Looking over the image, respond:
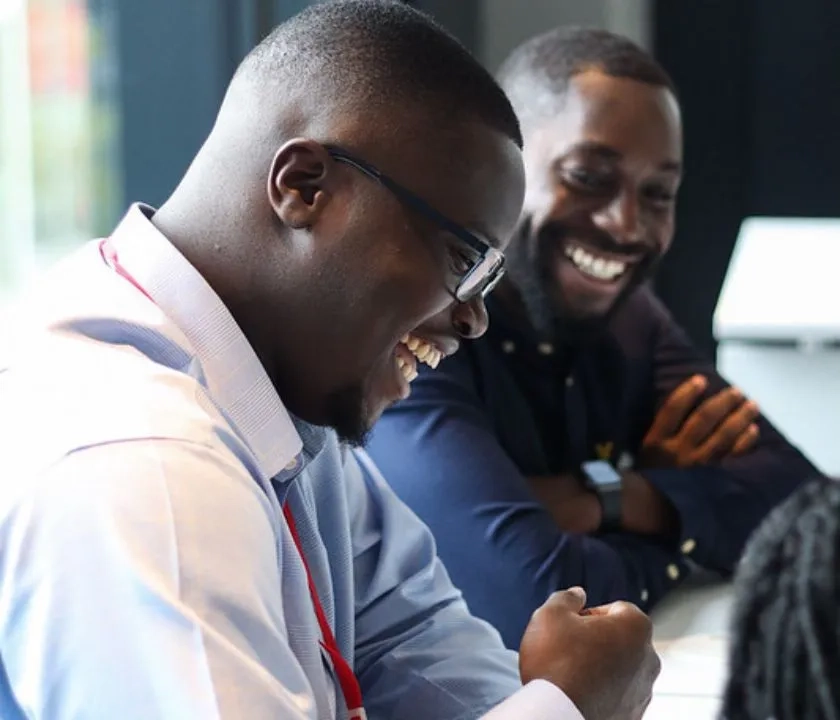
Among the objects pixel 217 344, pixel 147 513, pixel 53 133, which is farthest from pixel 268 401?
pixel 53 133

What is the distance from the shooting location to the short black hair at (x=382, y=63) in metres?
1.23

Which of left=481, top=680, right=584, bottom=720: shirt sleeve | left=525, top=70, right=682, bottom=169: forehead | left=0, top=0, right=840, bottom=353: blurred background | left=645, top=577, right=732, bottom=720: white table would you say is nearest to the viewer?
left=481, top=680, right=584, bottom=720: shirt sleeve

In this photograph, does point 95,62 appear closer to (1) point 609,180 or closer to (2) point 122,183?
(2) point 122,183

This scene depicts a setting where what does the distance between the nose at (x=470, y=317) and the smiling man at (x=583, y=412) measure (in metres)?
0.50

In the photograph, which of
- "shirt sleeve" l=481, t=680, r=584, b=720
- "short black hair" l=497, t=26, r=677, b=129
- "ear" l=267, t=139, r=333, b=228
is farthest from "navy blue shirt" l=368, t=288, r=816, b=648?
"ear" l=267, t=139, r=333, b=228

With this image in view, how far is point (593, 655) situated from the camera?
4.10ft

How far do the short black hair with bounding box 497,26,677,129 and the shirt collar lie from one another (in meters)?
1.02

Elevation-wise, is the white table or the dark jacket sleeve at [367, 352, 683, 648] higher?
the dark jacket sleeve at [367, 352, 683, 648]

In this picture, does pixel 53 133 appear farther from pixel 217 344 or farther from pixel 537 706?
pixel 537 706

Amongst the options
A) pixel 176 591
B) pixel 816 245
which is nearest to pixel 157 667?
pixel 176 591

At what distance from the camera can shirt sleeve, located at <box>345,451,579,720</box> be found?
1422 millimetres

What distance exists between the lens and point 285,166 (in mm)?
1189

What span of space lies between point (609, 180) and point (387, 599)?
0.84 m

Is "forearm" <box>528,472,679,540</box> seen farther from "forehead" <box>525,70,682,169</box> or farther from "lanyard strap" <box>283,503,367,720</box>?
"lanyard strap" <box>283,503,367,720</box>
